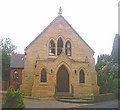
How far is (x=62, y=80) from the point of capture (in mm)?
33844

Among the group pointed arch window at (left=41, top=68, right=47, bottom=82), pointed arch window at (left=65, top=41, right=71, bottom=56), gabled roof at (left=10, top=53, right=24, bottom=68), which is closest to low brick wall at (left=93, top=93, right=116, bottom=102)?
pointed arch window at (left=41, top=68, right=47, bottom=82)

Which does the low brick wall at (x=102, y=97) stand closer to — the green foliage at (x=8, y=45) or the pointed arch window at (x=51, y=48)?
the pointed arch window at (x=51, y=48)

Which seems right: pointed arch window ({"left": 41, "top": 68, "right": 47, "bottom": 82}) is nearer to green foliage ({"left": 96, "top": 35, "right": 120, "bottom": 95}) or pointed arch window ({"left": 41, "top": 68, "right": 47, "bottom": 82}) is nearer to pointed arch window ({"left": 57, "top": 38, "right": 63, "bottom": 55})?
pointed arch window ({"left": 57, "top": 38, "right": 63, "bottom": 55})

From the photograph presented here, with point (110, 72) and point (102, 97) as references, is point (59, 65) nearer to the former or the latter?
point (102, 97)

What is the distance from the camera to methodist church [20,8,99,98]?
32.9 m

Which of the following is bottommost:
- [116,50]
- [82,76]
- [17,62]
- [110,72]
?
[82,76]

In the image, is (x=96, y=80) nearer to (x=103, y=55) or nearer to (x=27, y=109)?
(x=27, y=109)

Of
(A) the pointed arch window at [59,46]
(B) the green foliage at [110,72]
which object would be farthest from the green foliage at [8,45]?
(A) the pointed arch window at [59,46]

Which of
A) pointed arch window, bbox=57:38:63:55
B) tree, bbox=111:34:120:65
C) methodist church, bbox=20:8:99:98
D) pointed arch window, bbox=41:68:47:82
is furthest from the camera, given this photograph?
tree, bbox=111:34:120:65

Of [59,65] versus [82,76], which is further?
[82,76]

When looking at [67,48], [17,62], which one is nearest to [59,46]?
[67,48]

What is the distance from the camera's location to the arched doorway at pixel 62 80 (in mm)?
33688

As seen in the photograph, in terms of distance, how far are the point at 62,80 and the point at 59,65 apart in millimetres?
1974

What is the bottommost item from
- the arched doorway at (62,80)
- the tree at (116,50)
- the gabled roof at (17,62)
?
the arched doorway at (62,80)
